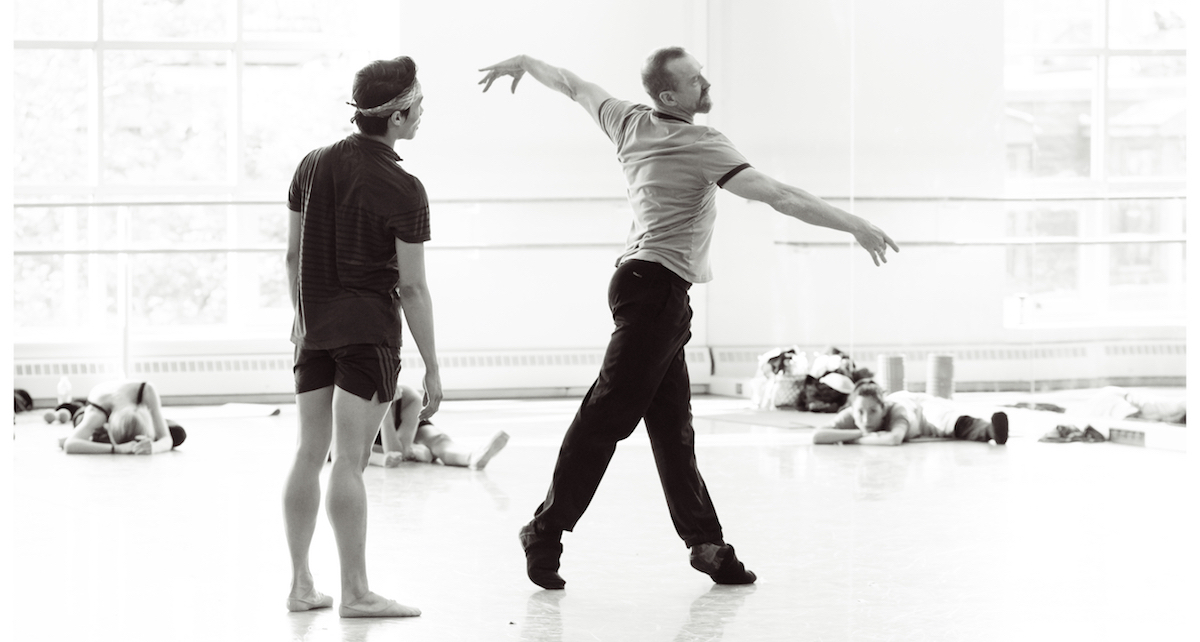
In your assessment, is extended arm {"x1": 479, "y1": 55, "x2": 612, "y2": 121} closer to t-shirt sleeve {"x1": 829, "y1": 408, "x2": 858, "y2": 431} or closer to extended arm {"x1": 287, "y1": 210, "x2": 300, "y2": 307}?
extended arm {"x1": 287, "y1": 210, "x2": 300, "y2": 307}

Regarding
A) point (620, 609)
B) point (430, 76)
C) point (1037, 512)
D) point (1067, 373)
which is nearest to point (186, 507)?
point (620, 609)

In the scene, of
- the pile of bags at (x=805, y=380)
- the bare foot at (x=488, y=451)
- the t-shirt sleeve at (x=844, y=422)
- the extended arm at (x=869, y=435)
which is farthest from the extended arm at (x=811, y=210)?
the pile of bags at (x=805, y=380)

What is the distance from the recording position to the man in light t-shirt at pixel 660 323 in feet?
9.61

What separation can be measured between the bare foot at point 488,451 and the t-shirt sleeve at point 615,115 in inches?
79.5

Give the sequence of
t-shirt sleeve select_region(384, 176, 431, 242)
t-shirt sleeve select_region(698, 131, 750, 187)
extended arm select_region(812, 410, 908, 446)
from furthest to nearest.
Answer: extended arm select_region(812, 410, 908, 446) < t-shirt sleeve select_region(698, 131, 750, 187) < t-shirt sleeve select_region(384, 176, 431, 242)

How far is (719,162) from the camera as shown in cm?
288

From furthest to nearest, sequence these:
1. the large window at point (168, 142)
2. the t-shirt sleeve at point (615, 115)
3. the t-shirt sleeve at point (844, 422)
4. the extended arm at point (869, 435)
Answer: the large window at point (168, 142)
the t-shirt sleeve at point (844, 422)
the extended arm at point (869, 435)
the t-shirt sleeve at point (615, 115)

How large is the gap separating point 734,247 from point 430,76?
2.15 metres

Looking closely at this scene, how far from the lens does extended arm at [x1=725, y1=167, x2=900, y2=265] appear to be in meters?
2.67

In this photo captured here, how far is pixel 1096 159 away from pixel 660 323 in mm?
3494

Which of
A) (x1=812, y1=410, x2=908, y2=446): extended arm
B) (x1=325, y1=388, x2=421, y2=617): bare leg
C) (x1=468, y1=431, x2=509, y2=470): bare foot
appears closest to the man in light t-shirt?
(x1=325, y1=388, x2=421, y2=617): bare leg

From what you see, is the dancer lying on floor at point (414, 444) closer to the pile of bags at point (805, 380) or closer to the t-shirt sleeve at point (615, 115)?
the t-shirt sleeve at point (615, 115)

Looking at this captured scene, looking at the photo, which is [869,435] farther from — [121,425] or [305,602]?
[305,602]

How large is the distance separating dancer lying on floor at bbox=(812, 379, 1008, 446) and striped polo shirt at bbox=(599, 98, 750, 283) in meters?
2.90
